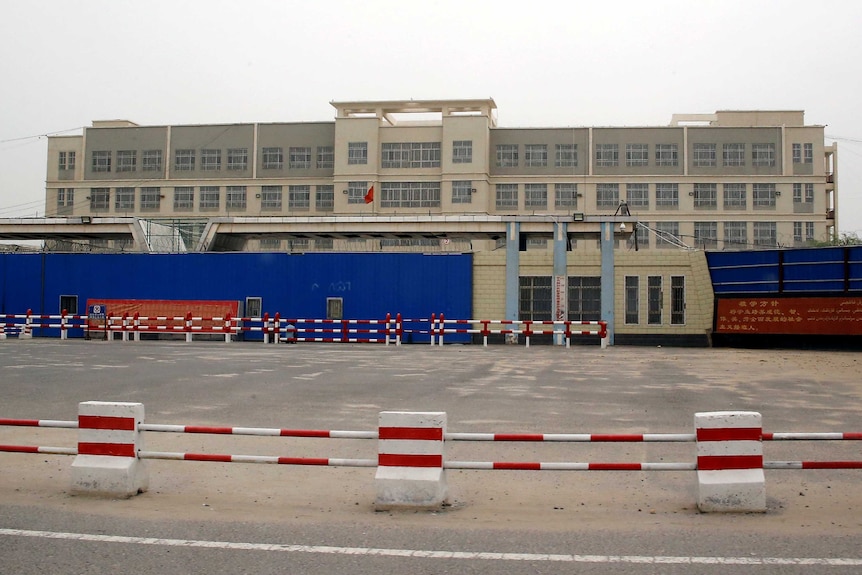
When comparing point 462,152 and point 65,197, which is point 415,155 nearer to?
point 462,152

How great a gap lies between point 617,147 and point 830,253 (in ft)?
139

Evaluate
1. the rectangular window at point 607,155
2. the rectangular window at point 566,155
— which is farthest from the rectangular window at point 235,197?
the rectangular window at point 607,155

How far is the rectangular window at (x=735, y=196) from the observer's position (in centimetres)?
6925

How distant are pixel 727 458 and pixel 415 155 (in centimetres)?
6366

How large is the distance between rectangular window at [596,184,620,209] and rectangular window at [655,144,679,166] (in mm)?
4172

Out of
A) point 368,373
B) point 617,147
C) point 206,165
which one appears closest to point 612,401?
point 368,373

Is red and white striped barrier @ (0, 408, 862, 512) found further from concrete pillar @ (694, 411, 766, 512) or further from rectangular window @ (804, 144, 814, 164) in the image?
rectangular window @ (804, 144, 814, 164)

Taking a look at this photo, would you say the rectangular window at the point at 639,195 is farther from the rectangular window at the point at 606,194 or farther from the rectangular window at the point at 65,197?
the rectangular window at the point at 65,197

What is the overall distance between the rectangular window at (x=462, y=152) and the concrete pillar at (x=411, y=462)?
204 feet

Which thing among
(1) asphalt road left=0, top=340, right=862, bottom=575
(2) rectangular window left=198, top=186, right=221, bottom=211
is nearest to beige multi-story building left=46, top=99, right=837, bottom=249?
(2) rectangular window left=198, top=186, right=221, bottom=211

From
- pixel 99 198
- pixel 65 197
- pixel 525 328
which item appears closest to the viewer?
pixel 525 328

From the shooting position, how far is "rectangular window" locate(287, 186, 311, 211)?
71250 millimetres

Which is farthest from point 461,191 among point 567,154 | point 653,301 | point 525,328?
point 525,328

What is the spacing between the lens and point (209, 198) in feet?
239
